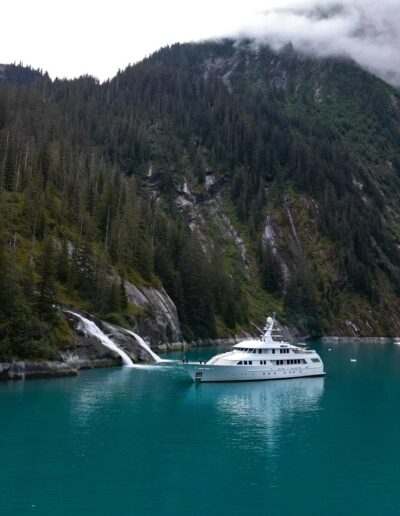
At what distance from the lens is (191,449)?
5047 cm

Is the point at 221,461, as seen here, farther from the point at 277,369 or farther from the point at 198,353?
the point at 198,353

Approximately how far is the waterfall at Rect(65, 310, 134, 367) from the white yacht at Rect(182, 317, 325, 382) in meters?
17.6

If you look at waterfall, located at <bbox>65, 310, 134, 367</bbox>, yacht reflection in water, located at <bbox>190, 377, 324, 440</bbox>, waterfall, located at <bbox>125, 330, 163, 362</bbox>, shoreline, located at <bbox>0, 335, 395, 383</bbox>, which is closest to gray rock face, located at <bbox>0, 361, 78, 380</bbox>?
shoreline, located at <bbox>0, 335, 395, 383</bbox>

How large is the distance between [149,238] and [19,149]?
134ft

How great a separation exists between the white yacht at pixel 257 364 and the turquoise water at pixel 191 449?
310cm

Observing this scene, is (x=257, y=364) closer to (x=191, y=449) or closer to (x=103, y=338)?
(x=103, y=338)

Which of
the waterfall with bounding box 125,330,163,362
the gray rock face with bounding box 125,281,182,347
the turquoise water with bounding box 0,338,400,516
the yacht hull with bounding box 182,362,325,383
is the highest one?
the gray rock face with bounding box 125,281,182,347

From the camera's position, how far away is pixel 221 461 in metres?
47.1

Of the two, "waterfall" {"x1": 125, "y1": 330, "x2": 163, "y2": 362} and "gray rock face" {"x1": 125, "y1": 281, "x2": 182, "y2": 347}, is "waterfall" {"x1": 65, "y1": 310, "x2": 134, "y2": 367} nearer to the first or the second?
"waterfall" {"x1": 125, "y1": 330, "x2": 163, "y2": 362}

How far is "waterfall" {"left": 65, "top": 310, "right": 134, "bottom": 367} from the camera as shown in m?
98.5

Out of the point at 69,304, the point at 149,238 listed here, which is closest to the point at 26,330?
the point at 69,304

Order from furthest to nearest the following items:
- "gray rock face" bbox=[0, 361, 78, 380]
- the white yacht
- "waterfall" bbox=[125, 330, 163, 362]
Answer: "waterfall" bbox=[125, 330, 163, 362], the white yacht, "gray rock face" bbox=[0, 361, 78, 380]

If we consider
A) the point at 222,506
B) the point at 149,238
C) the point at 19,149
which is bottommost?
the point at 222,506

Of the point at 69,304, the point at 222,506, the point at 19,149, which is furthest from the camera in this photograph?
the point at 19,149
